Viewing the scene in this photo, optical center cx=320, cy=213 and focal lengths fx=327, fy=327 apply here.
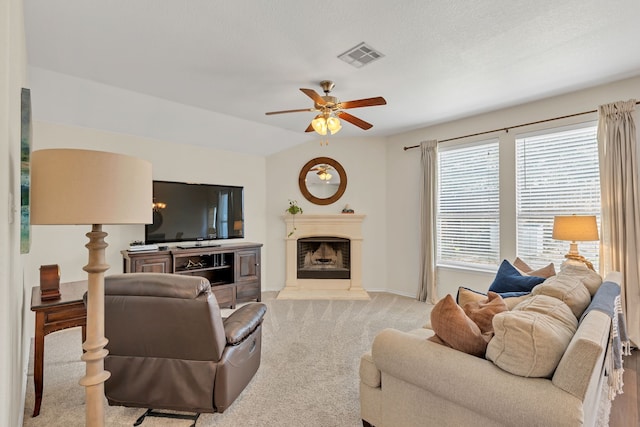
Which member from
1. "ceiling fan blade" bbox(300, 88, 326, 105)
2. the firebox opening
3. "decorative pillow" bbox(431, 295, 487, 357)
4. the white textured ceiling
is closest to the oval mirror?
the firebox opening

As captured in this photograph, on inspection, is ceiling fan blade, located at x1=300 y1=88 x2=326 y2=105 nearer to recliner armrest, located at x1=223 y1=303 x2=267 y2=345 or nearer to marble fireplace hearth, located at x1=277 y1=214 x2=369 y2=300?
recliner armrest, located at x1=223 y1=303 x2=267 y2=345

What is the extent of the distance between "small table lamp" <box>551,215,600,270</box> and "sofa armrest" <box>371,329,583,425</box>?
8.13 ft

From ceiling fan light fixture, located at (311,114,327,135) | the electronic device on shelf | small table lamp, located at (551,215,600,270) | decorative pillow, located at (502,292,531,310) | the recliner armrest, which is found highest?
ceiling fan light fixture, located at (311,114,327,135)

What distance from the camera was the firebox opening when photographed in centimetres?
557

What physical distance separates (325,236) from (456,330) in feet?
13.5

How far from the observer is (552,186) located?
12.7ft

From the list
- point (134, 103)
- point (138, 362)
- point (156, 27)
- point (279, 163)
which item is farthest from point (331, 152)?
point (138, 362)

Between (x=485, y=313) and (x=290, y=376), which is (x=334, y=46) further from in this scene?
(x=290, y=376)

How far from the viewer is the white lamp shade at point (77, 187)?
126cm

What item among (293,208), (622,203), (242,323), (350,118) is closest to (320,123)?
(350,118)

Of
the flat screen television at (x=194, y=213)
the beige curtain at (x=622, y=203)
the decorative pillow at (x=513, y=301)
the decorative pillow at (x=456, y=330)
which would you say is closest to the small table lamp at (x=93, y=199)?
the decorative pillow at (x=456, y=330)

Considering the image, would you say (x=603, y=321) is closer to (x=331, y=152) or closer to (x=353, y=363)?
(x=353, y=363)

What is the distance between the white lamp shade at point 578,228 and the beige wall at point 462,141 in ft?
2.65

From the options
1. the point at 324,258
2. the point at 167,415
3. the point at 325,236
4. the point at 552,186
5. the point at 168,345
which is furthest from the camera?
the point at 324,258
